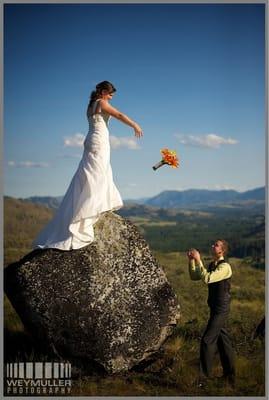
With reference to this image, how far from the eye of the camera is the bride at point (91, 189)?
16.6 feet

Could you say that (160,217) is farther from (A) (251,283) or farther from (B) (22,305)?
(B) (22,305)

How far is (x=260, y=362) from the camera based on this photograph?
18.4 feet

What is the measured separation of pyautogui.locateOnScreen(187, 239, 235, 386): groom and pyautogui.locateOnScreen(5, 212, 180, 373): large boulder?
0.40m

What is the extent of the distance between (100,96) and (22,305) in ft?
7.91

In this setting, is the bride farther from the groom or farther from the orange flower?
the groom

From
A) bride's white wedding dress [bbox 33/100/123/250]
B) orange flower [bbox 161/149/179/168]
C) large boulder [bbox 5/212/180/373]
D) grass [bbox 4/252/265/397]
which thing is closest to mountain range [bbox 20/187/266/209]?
grass [bbox 4/252/265/397]

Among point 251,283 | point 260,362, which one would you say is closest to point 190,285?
point 251,283

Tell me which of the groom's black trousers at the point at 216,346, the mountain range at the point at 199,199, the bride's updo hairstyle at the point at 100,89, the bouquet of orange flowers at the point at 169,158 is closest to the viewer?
the groom's black trousers at the point at 216,346

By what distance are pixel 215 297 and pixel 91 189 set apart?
1764 millimetres

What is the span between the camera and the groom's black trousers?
16.5 ft

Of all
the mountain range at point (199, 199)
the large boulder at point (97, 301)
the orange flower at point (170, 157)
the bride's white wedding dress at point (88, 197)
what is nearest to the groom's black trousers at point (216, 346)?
the large boulder at point (97, 301)

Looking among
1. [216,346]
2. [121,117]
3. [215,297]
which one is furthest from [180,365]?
[121,117]

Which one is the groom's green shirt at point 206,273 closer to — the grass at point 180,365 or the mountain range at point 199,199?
A: the grass at point 180,365

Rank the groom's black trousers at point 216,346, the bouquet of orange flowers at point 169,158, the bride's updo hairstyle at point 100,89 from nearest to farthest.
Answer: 1. the groom's black trousers at point 216,346
2. the bride's updo hairstyle at point 100,89
3. the bouquet of orange flowers at point 169,158
